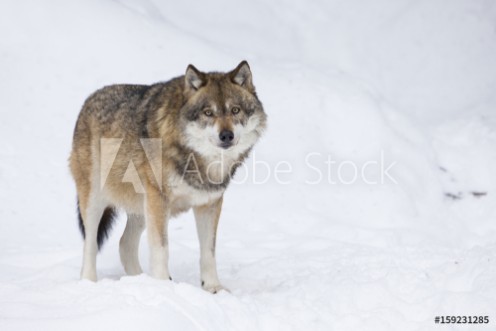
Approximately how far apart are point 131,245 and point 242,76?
191 centimetres

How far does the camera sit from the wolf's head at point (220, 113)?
6.28m

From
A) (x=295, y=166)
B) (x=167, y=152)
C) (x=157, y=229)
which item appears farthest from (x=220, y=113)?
(x=295, y=166)

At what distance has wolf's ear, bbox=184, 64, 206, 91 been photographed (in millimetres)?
6449

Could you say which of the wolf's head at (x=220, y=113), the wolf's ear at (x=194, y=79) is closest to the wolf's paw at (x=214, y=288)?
the wolf's head at (x=220, y=113)

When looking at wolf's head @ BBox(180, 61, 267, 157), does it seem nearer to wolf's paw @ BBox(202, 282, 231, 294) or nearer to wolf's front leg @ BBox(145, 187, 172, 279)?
wolf's front leg @ BBox(145, 187, 172, 279)

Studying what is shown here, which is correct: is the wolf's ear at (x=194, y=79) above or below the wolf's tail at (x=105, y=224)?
above

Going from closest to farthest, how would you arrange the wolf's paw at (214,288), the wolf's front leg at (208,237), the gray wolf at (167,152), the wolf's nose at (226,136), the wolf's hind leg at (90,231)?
the wolf's nose at (226,136), the gray wolf at (167,152), the wolf's paw at (214,288), the wolf's front leg at (208,237), the wolf's hind leg at (90,231)

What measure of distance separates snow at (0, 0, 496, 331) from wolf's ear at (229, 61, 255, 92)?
5.63ft

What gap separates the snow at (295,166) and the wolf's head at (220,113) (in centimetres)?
116

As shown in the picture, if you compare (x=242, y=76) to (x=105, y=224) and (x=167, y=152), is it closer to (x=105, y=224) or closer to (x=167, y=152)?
(x=167, y=152)

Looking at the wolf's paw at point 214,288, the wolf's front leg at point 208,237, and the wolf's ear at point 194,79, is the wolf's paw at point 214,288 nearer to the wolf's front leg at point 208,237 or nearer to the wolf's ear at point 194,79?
the wolf's front leg at point 208,237

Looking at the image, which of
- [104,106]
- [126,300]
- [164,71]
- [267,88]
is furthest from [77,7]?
[126,300]

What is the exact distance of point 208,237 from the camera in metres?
6.93

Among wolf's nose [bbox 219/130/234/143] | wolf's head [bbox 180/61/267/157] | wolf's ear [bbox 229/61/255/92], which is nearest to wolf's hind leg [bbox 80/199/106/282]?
wolf's head [bbox 180/61/267/157]
